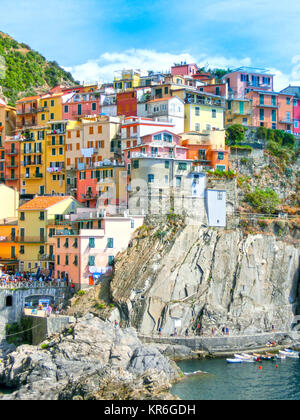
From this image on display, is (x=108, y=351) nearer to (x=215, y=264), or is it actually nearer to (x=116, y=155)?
(x=215, y=264)

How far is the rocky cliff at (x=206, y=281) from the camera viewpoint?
73.1 m

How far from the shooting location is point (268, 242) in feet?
265

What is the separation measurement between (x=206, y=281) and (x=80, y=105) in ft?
102

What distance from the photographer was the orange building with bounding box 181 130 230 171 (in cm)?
8538

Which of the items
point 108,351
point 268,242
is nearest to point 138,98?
point 268,242

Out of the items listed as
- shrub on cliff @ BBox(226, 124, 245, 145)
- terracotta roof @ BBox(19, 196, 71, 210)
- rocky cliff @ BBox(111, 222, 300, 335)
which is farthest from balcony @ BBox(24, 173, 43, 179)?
shrub on cliff @ BBox(226, 124, 245, 145)

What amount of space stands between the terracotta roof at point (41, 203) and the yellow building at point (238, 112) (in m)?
26.0

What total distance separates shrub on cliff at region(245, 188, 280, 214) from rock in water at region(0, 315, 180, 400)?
25334 millimetres

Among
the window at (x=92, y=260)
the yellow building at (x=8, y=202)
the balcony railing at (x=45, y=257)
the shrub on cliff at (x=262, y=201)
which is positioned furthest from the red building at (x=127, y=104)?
the window at (x=92, y=260)

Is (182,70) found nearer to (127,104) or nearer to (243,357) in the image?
(127,104)

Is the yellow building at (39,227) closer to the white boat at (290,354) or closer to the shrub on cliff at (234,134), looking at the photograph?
the shrub on cliff at (234,134)

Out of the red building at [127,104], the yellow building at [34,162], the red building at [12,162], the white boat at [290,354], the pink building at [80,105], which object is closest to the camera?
the white boat at [290,354]

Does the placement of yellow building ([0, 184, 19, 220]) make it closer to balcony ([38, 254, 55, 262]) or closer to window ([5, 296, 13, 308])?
balcony ([38, 254, 55, 262])
